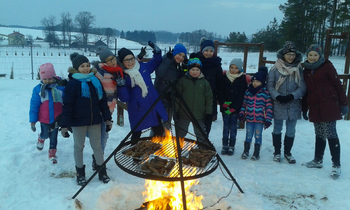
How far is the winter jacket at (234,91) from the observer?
4496 millimetres

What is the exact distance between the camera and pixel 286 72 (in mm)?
4156

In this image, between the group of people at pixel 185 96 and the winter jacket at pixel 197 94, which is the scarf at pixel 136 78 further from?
the winter jacket at pixel 197 94

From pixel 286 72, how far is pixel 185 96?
5.60 feet

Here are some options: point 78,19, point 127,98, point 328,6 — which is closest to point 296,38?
point 328,6

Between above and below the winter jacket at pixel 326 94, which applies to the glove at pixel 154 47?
above

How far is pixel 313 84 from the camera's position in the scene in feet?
13.0

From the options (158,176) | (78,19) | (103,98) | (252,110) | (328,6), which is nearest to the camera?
(158,176)

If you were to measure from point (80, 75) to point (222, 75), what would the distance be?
2.45 meters

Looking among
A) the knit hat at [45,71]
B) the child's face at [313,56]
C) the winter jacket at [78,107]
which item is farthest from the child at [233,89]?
the knit hat at [45,71]

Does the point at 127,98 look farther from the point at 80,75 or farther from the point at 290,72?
the point at 290,72

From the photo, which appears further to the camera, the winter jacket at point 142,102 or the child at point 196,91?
the child at point 196,91

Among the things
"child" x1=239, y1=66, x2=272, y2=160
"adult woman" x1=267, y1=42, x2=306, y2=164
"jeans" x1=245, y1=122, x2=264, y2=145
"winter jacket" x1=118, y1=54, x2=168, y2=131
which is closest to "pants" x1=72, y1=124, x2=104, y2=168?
"winter jacket" x1=118, y1=54, x2=168, y2=131

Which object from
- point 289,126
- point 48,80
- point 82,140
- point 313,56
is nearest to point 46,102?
point 48,80

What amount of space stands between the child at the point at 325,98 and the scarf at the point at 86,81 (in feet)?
10.5
